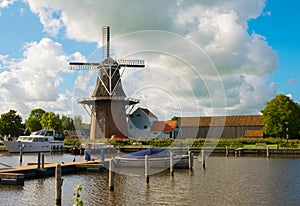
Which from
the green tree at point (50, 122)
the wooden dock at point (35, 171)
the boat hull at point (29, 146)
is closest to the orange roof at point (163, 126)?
the boat hull at point (29, 146)

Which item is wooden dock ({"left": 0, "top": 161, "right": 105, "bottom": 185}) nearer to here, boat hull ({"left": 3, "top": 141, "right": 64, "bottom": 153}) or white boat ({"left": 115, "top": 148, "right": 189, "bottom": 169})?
white boat ({"left": 115, "top": 148, "right": 189, "bottom": 169})

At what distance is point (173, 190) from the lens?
2022 cm

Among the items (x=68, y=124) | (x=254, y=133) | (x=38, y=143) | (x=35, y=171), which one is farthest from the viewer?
(x=68, y=124)

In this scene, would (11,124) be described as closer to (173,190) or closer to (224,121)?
(224,121)

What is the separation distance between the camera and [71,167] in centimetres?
2711

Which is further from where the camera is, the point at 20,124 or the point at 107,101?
the point at 20,124

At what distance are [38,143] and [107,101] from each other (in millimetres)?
12077

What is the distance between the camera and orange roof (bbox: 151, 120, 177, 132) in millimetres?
77950

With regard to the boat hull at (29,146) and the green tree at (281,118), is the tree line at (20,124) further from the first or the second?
the green tree at (281,118)

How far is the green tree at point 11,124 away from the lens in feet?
322

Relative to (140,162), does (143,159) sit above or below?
above

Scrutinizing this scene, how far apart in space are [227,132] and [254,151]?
105ft

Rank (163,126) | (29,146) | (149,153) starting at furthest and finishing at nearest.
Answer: (163,126) → (29,146) → (149,153)

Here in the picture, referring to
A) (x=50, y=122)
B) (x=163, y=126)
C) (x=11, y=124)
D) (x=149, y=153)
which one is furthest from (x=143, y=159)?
(x=11, y=124)
